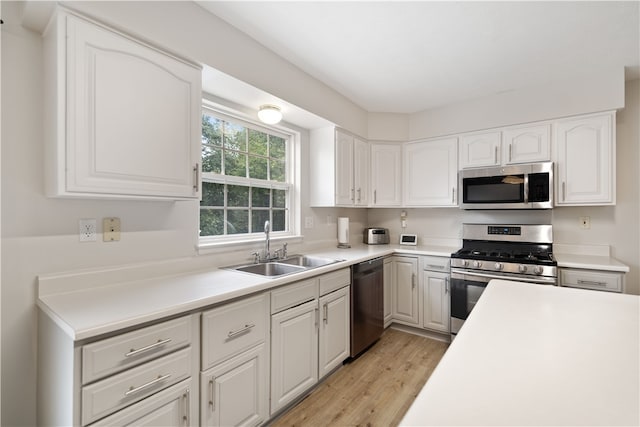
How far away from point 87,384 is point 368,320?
85.1 inches

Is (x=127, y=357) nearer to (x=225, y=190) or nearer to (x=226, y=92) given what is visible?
(x=225, y=190)

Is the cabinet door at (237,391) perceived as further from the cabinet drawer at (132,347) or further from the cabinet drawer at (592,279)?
the cabinet drawer at (592,279)

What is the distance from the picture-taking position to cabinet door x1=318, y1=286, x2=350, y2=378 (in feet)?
7.26

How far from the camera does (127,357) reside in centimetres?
116

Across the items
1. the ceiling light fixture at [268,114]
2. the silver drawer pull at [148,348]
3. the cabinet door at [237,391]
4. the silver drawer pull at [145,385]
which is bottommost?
the cabinet door at [237,391]

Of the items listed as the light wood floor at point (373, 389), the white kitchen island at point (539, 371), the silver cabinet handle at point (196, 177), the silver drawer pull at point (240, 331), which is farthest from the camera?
the light wood floor at point (373, 389)

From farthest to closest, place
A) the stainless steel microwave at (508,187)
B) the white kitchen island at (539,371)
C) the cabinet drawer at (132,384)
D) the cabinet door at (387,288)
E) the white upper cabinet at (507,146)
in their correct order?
the cabinet door at (387,288) → the white upper cabinet at (507,146) → the stainless steel microwave at (508,187) → the cabinet drawer at (132,384) → the white kitchen island at (539,371)

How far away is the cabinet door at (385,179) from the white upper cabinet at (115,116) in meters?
2.35

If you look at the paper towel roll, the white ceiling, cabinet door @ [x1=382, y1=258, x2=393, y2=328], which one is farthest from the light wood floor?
the white ceiling

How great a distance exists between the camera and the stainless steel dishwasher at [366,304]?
2572mm

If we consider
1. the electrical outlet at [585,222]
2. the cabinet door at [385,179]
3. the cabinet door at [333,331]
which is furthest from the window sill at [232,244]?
the electrical outlet at [585,222]

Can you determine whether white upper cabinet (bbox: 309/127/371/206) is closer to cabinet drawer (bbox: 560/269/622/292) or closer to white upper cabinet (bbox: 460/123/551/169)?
white upper cabinet (bbox: 460/123/551/169)

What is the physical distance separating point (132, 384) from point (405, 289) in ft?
8.71

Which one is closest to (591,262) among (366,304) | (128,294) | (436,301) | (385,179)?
(436,301)
